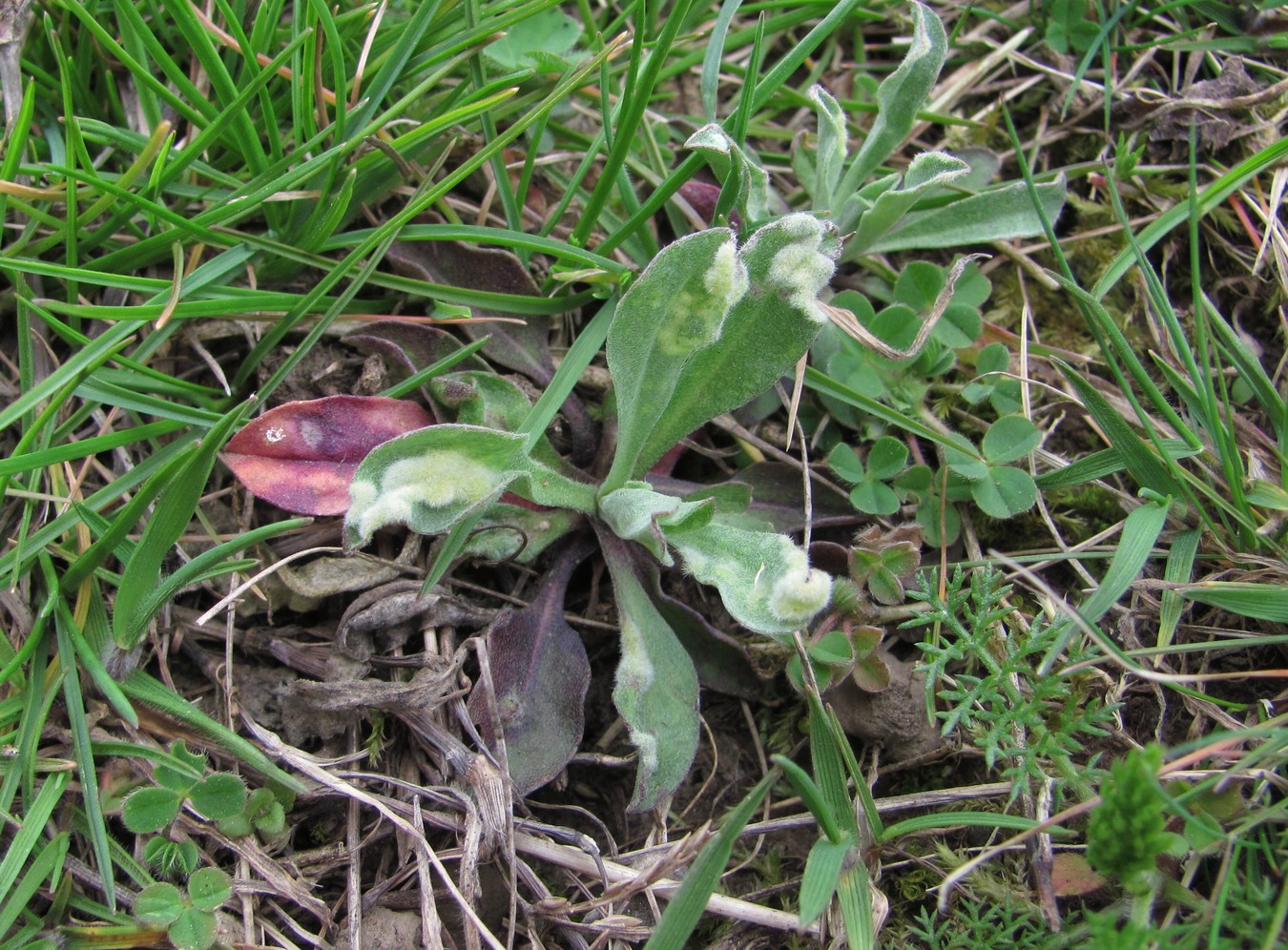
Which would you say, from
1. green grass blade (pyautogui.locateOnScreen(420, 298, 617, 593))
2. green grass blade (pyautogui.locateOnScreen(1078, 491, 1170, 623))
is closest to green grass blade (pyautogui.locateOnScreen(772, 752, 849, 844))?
green grass blade (pyautogui.locateOnScreen(1078, 491, 1170, 623))

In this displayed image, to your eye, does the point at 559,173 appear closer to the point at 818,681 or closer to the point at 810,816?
the point at 818,681

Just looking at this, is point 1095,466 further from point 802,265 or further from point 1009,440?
point 802,265

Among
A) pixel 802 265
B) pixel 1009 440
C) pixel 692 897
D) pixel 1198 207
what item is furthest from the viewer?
pixel 1198 207

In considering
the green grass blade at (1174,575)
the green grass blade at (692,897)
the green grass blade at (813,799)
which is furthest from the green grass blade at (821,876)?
the green grass blade at (1174,575)

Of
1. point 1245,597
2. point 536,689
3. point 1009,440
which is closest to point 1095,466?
point 1009,440

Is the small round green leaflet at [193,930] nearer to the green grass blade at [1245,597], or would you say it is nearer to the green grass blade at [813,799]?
the green grass blade at [813,799]

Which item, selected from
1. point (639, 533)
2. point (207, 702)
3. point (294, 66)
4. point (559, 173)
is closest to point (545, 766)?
point (639, 533)
